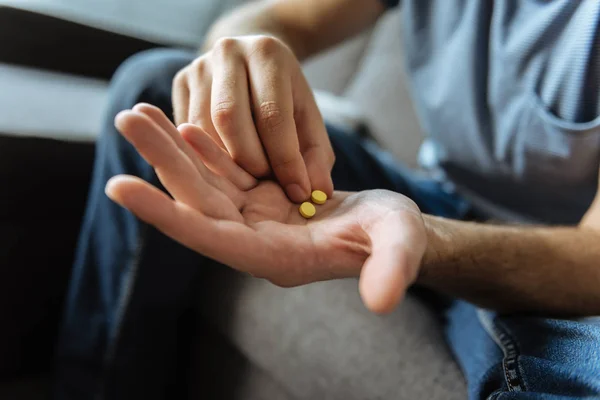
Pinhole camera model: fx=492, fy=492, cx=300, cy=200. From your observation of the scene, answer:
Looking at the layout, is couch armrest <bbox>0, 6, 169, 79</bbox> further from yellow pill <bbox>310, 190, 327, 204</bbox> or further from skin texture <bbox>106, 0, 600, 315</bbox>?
yellow pill <bbox>310, 190, 327, 204</bbox>

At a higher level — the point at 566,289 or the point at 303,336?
the point at 566,289

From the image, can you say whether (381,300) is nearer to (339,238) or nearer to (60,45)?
(339,238)

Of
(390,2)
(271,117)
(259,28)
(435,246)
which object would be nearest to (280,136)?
(271,117)

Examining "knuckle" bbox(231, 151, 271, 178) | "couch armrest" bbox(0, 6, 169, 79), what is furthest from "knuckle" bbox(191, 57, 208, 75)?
"couch armrest" bbox(0, 6, 169, 79)

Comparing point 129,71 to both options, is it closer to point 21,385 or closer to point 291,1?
point 291,1

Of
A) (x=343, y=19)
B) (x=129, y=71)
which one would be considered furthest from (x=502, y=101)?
(x=129, y=71)

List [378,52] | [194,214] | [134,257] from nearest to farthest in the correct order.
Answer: [194,214] → [134,257] → [378,52]

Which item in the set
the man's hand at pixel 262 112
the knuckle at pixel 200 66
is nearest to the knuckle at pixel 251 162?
the man's hand at pixel 262 112
